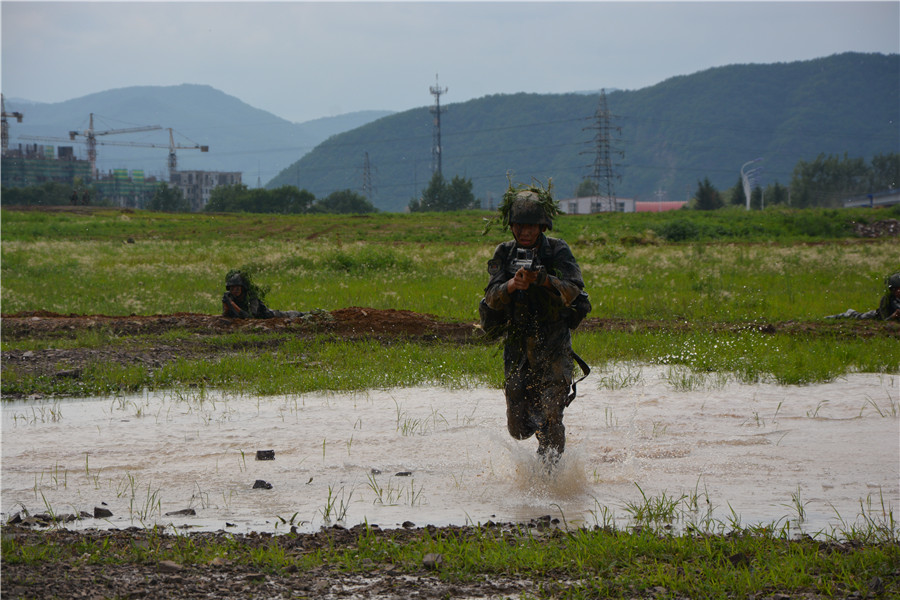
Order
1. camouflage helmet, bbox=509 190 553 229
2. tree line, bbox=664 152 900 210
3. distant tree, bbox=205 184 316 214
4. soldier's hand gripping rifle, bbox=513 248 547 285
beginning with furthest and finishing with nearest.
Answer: tree line, bbox=664 152 900 210 < distant tree, bbox=205 184 316 214 < camouflage helmet, bbox=509 190 553 229 < soldier's hand gripping rifle, bbox=513 248 547 285

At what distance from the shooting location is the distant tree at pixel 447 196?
103375 mm

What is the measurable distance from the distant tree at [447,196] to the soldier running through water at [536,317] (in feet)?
311

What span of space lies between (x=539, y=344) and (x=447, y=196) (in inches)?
3866

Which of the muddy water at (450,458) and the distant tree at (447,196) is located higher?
the distant tree at (447,196)

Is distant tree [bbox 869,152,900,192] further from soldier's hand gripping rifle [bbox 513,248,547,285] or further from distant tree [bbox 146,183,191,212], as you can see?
soldier's hand gripping rifle [bbox 513,248,547,285]

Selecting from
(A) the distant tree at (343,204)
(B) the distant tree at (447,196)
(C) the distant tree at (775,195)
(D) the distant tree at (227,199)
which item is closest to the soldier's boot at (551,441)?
(B) the distant tree at (447,196)

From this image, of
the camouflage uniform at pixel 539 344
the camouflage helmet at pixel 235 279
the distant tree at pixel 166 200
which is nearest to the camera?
the camouflage uniform at pixel 539 344

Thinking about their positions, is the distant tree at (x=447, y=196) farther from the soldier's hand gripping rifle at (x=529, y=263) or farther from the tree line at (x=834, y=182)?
the soldier's hand gripping rifle at (x=529, y=263)

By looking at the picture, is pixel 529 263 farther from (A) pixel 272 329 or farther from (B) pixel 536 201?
(A) pixel 272 329

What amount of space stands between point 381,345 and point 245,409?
14.1 feet

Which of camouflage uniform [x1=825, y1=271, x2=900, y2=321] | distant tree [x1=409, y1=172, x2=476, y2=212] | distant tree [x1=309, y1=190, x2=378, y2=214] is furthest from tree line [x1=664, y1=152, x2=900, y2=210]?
camouflage uniform [x1=825, y1=271, x2=900, y2=321]

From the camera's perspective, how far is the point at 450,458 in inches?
327

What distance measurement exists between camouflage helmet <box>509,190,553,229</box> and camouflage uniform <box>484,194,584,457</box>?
45 mm

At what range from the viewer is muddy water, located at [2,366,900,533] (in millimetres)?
6695
